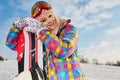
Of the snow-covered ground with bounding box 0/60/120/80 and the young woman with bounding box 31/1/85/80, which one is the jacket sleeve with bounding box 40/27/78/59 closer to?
the young woman with bounding box 31/1/85/80

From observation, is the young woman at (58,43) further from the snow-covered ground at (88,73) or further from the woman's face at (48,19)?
the snow-covered ground at (88,73)

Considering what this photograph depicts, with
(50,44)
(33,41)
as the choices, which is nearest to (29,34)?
(33,41)

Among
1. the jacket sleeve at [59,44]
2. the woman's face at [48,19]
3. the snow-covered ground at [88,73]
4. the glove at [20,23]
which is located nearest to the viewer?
the jacket sleeve at [59,44]

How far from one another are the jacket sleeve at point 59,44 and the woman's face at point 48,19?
0.18m

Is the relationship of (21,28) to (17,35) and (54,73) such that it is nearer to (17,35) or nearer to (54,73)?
(17,35)

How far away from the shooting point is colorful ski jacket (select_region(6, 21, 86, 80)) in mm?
3002

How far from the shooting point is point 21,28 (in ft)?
10.3

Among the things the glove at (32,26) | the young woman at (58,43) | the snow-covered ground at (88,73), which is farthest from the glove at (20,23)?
the snow-covered ground at (88,73)

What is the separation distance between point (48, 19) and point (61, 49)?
0.39 m

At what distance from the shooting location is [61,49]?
9.83ft

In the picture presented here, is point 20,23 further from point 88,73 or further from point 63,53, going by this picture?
point 88,73

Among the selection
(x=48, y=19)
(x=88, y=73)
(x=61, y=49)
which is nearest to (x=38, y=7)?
(x=48, y=19)

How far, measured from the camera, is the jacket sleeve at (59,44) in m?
2.98

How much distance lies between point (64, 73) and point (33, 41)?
42 cm
